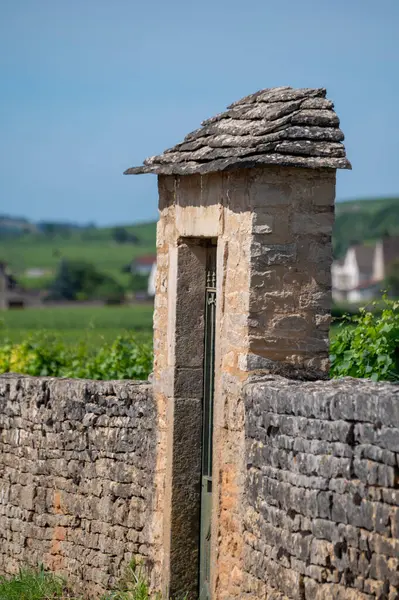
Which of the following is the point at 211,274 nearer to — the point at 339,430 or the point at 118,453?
the point at 118,453

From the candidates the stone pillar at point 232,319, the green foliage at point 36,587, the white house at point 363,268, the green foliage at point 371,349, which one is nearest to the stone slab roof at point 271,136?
the stone pillar at point 232,319

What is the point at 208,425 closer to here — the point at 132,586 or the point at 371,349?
the point at 132,586

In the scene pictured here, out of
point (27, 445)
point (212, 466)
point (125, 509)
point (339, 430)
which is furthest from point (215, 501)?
point (27, 445)

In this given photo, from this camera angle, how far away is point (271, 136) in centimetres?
818

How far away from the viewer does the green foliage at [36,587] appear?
9.97 metres

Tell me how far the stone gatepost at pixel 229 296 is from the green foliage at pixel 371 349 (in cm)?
185

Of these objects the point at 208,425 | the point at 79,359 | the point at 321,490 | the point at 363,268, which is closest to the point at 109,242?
the point at 363,268

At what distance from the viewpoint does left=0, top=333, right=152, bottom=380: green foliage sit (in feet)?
46.5

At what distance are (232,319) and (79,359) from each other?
23.5ft

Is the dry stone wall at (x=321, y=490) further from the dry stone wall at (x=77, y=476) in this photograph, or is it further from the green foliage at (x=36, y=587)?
the green foliage at (x=36, y=587)

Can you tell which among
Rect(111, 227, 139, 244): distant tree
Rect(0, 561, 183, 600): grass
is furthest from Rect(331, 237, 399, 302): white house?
Rect(0, 561, 183, 600): grass

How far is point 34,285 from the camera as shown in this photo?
96875 millimetres

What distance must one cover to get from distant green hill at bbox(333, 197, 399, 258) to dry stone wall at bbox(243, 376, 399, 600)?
10560 centimetres

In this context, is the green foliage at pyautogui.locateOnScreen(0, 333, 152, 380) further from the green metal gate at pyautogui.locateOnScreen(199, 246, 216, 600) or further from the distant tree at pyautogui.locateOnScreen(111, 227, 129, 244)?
the distant tree at pyautogui.locateOnScreen(111, 227, 129, 244)
